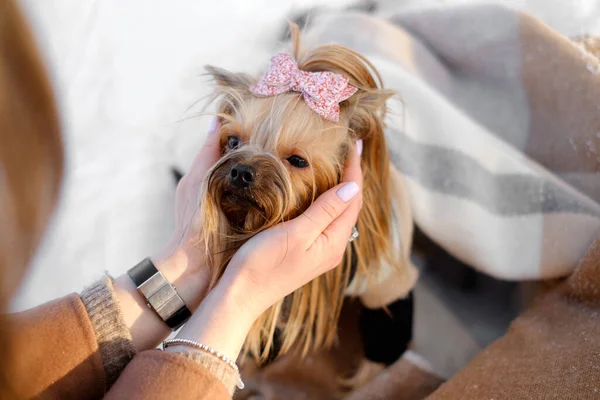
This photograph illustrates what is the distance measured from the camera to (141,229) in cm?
163

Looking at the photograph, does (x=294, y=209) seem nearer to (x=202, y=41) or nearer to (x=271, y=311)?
(x=271, y=311)

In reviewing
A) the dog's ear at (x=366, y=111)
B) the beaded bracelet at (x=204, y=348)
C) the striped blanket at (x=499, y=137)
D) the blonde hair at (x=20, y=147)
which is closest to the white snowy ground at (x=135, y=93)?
the striped blanket at (x=499, y=137)

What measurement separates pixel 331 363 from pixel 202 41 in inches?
49.8

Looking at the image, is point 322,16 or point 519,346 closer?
point 519,346

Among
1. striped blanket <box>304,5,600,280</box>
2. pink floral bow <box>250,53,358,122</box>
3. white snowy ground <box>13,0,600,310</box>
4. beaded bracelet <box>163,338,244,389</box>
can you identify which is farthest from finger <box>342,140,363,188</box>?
white snowy ground <box>13,0,600,310</box>

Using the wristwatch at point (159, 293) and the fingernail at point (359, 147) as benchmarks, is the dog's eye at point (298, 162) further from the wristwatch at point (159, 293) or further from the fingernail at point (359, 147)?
the wristwatch at point (159, 293)

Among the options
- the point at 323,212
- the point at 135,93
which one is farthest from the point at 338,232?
the point at 135,93

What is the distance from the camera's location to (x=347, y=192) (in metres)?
0.99

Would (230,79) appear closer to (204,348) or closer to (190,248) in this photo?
(190,248)

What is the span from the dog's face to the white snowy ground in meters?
0.55

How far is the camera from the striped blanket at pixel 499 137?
1.36 m

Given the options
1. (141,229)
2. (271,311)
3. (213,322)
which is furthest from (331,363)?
(213,322)

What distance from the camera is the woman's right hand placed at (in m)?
0.87

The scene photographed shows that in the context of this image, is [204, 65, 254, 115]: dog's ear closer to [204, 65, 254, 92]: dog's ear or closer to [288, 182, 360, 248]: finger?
[204, 65, 254, 92]: dog's ear
